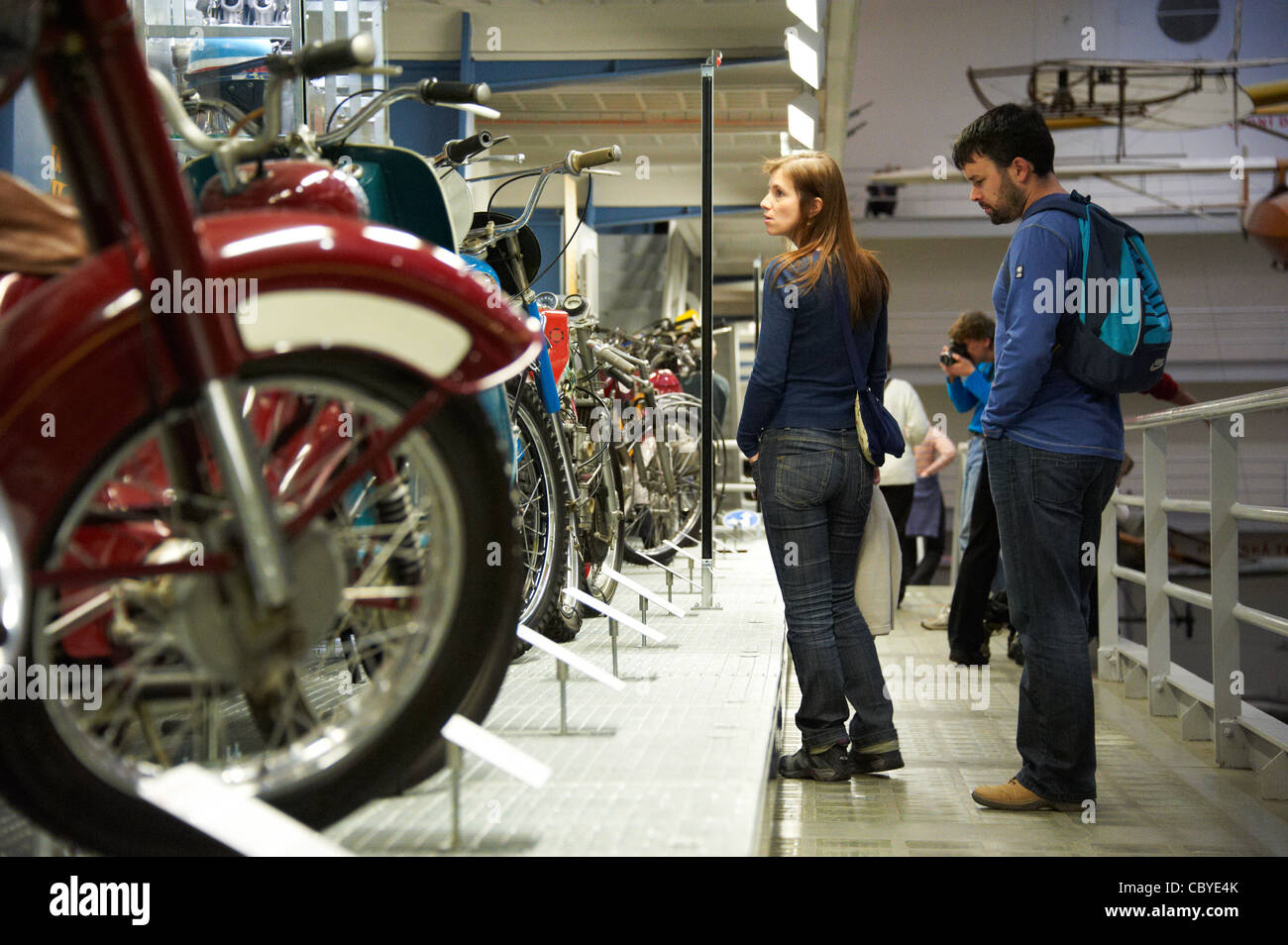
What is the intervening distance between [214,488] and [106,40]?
0.45m

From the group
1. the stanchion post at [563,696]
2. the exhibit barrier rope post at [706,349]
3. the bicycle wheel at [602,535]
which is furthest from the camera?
the exhibit barrier rope post at [706,349]

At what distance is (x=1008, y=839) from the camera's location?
2.64m

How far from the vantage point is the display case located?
2.82 meters

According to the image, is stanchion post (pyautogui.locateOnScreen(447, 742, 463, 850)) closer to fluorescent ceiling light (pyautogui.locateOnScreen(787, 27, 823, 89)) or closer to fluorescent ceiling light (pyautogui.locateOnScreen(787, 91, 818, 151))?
fluorescent ceiling light (pyautogui.locateOnScreen(787, 27, 823, 89))

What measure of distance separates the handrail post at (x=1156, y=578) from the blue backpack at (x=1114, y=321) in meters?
1.97

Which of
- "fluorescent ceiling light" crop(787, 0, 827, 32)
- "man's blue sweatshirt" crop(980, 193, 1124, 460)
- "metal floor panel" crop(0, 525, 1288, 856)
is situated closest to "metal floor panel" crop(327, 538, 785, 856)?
"metal floor panel" crop(0, 525, 1288, 856)

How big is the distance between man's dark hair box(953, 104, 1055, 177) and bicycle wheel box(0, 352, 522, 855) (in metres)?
1.75

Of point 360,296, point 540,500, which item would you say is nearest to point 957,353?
point 540,500

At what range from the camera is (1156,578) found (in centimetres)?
431

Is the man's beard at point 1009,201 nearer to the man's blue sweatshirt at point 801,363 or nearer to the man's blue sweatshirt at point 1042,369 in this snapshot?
the man's blue sweatshirt at point 1042,369

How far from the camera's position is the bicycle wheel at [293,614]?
1.16 m

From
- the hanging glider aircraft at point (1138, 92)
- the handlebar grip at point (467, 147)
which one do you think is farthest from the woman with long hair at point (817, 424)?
Result: the hanging glider aircraft at point (1138, 92)

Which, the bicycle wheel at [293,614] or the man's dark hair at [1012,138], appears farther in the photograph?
the man's dark hair at [1012,138]
